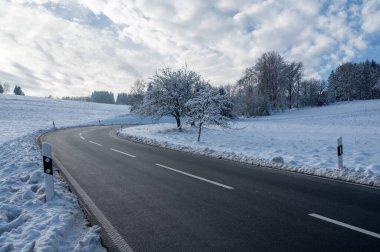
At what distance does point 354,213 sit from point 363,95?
90797mm

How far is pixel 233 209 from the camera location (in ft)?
20.1

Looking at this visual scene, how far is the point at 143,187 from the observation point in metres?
8.05

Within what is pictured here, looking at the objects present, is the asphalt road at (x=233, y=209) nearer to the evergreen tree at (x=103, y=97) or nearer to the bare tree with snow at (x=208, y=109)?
the bare tree with snow at (x=208, y=109)

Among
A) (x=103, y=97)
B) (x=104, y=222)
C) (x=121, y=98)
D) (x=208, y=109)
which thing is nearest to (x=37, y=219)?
(x=104, y=222)

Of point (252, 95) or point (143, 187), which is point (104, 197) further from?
point (252, 95)

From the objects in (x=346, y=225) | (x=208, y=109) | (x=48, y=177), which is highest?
(x=208, y=109)

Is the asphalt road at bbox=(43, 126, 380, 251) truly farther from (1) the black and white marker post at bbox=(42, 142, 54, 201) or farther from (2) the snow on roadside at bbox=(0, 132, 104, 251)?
(1) the black and white marker post at bbox=(42, 142, 54, 201)

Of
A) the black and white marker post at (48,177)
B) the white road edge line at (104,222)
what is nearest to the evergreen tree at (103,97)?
the white road edge line at (104,222)

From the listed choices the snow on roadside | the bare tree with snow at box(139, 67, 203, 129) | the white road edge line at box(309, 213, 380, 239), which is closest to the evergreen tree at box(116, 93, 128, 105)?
the bare tree with snow at box(139, 67, 203, 129)

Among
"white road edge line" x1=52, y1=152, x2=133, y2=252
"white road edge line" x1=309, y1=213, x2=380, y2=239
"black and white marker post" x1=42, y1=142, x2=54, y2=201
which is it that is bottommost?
"white road edge line" x1=309, y1=213, x2=380, y2=239

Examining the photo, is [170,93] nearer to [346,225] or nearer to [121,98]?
[346,225]

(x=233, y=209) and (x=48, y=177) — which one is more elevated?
(x=48, y=177)

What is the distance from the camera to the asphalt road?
4.56 m

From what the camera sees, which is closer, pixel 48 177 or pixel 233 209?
pixel 233 209
